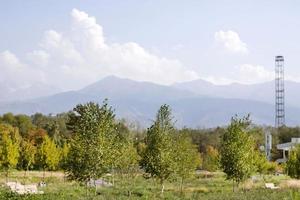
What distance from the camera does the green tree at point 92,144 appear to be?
32844 millimetres

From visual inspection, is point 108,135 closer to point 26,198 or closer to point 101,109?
point 101,109

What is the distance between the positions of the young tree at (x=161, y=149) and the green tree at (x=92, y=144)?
5946mm

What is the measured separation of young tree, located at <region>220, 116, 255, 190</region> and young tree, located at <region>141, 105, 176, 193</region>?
4494mm

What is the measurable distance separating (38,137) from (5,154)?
3112 cm

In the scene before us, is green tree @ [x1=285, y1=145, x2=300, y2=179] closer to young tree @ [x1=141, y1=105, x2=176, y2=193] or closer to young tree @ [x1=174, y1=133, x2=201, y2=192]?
young tree @ [x1=174, y1=133, x2=201, y2=192]

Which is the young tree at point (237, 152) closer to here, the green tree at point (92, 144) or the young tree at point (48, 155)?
the green tree at point (92, 144)

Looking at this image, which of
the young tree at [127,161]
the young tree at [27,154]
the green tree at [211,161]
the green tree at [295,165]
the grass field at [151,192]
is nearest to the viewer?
the grass field at [151,192]

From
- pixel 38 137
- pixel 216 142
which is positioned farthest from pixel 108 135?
pixel 216 142

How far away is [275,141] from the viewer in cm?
10900

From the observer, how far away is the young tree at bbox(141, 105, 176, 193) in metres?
39.3

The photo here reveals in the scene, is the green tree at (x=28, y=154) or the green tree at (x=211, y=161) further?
the green tree at (x=28, y=154)

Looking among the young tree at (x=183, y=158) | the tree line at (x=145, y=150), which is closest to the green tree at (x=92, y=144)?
the tree line at (x=145, y=150)

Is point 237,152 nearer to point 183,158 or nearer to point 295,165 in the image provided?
point 183,158

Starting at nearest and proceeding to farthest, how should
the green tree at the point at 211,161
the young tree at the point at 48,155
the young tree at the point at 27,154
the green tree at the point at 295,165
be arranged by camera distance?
the green tree at the point at 295,165 → the green tree at the point at 211,161 → the young tree at the point at 48,155 → the young tree at the point at 27,154
